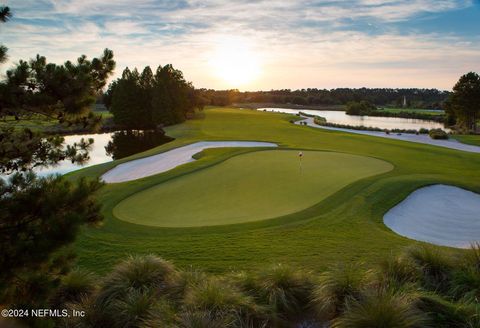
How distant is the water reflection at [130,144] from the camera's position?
3462 centimetres

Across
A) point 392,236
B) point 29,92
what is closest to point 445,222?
point 392,236

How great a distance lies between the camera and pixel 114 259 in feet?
26.3

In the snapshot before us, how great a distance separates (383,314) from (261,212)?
19.7ft

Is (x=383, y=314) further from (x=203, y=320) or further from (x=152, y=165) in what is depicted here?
(x=152, y=165)

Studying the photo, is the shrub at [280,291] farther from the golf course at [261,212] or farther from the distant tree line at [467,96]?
the distant tree line at [467,96]

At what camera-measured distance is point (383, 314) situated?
15.1 feet

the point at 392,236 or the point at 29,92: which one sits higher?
the point at 29,92

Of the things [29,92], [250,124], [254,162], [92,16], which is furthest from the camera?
[250,124]

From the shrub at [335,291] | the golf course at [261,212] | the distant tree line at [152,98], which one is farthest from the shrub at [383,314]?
the distant tree line at [152,98]

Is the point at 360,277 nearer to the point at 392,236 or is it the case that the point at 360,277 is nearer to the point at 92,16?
the point at 392,236

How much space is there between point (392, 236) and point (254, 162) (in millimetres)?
8788

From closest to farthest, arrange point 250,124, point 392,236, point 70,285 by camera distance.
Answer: point 70,285 → point 392,236 → point 250,124

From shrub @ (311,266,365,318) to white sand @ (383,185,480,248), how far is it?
4.46m

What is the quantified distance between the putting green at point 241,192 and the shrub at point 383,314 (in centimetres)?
507
